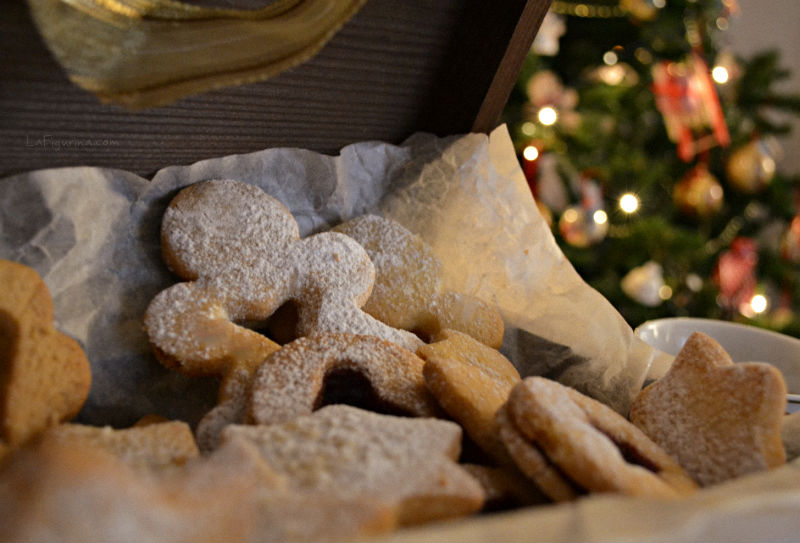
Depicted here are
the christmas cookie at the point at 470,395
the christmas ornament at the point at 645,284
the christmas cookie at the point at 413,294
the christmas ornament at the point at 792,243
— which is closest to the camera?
the christmas cookie at the point at 470,395

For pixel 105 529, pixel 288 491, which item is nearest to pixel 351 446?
pixel 288 491

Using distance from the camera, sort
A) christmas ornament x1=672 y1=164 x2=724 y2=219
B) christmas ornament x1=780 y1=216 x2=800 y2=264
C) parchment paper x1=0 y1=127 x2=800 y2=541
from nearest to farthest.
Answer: parchment paper x1=0 y1=127 x2=800 y2=541 < christmas ornament x1=672 y1=164 x2=724 y2=219 < christmas ornament x1=780 y1=216 x2=800 y2=264

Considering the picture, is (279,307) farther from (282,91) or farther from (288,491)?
(288,491)

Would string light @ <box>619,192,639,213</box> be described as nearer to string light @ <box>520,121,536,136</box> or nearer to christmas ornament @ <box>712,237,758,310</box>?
string light @ <box>520,121,536,136</box>

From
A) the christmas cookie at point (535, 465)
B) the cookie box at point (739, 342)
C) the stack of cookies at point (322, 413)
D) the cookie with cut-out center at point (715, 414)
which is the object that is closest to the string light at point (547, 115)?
the cookie box at point (739, 342)

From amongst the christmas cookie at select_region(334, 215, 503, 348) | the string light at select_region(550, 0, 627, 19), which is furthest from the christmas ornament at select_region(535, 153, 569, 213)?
the christmas cookie at select_region(334, 215, 503, 348)

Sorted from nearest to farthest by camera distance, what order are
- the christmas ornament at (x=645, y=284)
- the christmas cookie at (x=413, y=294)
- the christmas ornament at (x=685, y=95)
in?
the christmas cookie at (x=413, y=294), the christmas ornament at (x=645, y=284), the christmas ornament at (x=685, y=95)

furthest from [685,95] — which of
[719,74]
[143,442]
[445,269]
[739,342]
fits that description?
[143,442]

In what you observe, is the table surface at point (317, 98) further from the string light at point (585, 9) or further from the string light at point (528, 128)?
the string light at point (585, 9)
